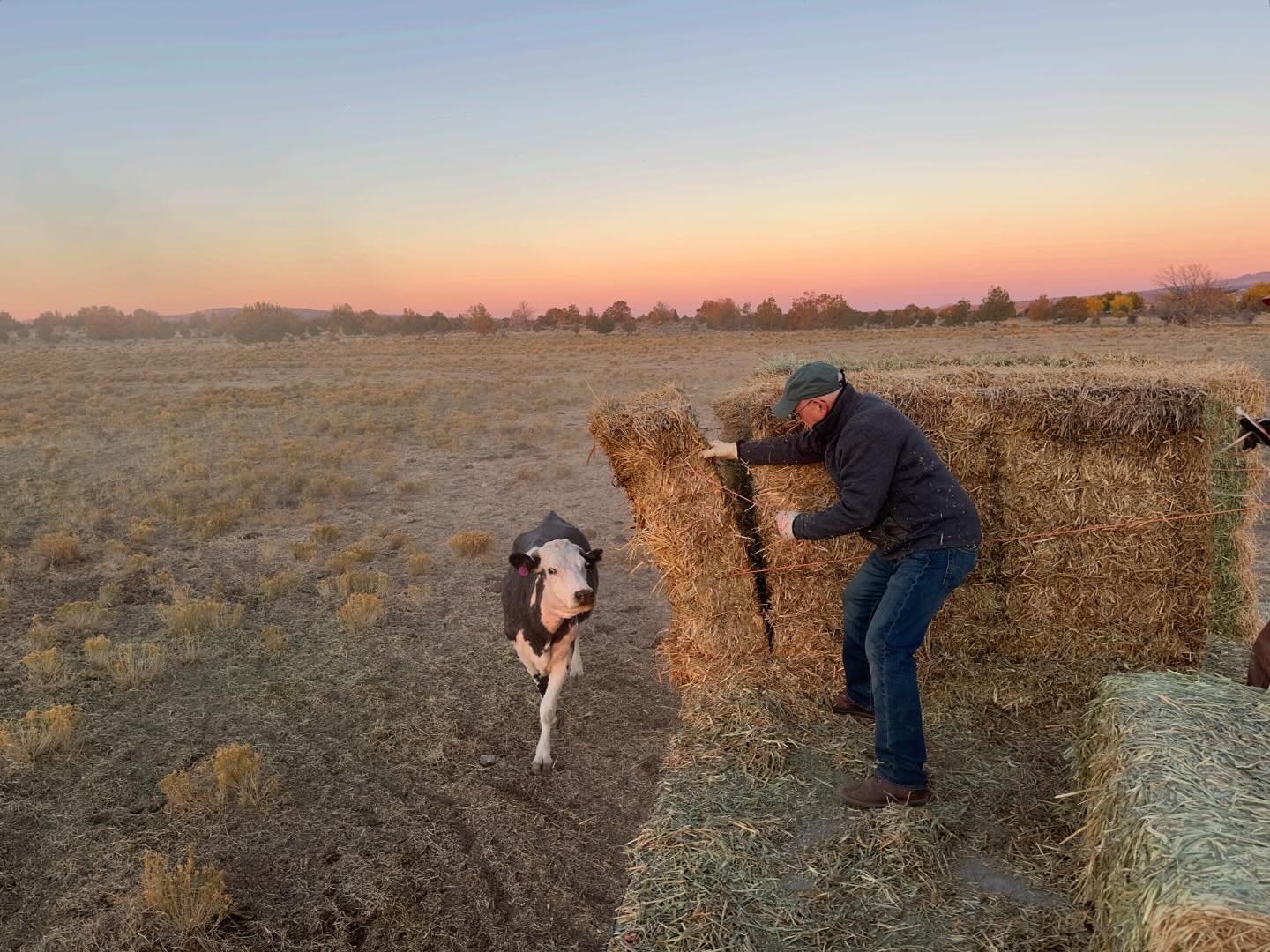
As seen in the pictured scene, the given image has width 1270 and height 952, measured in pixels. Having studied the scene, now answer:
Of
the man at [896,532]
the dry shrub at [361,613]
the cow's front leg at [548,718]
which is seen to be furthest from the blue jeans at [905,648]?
the dry shrub at [361,613]

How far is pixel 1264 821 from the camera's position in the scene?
283 cm

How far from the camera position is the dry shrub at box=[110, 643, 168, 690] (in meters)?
6.73

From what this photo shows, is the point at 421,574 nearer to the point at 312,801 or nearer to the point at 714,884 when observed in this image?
the point at 312,801

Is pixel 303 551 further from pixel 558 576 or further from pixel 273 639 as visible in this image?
pixel 558 576

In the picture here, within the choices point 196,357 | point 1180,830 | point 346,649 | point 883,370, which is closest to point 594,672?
point 346,649

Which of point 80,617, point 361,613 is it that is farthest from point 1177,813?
point 80,617

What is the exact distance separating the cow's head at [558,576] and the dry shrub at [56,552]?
792cm

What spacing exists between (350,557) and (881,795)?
25.2 feet

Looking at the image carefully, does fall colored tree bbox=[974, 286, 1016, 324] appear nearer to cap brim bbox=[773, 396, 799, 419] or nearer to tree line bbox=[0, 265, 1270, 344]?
tree line bbox=[0, 265, 1270, 344]

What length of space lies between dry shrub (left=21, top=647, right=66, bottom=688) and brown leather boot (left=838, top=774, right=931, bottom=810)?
682 cm

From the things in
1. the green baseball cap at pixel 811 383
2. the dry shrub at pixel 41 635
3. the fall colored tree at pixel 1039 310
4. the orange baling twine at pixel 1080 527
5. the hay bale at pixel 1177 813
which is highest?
the fall colored tree at pixel 1039 310

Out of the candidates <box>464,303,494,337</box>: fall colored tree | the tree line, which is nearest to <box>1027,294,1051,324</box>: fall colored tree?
the tree line

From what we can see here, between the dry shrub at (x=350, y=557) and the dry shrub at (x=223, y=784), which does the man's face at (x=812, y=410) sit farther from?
the dry shrub at (x=350, y=557)

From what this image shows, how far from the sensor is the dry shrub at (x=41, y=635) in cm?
755
